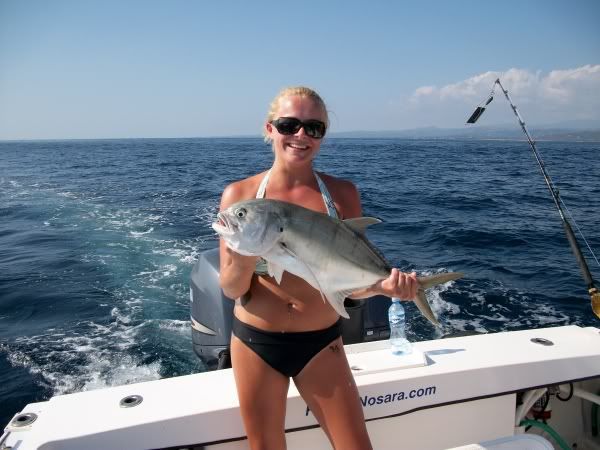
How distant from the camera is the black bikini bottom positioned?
235 cm

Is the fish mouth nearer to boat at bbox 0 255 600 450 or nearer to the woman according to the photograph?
the woman

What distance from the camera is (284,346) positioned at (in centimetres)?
235

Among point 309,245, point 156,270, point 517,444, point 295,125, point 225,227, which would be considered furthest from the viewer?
point 156,270

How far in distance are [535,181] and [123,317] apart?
22.3 meters

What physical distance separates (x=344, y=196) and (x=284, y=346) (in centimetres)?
88

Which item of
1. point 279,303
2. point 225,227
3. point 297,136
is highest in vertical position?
point 297,136

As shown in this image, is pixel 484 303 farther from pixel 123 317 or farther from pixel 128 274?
pixel 128 274

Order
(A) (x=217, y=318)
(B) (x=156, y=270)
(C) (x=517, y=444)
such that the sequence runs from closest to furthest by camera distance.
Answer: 1. (C) (x=517, y=444)
2. (A) (x=217, y=318)
3. (B) (x=156, y=270)

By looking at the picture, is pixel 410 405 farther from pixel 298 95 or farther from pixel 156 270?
pixel 156 270

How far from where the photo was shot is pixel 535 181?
23.2m

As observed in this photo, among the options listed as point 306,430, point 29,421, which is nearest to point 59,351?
point 29,421

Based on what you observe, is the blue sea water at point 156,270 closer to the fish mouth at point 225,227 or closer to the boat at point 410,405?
the boat at point 410,405

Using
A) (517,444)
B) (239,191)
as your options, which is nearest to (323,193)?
(239,191)

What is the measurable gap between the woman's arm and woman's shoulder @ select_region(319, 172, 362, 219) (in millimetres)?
506
